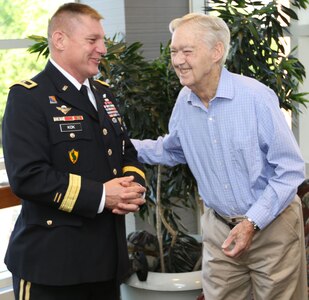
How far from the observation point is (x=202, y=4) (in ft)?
11.7

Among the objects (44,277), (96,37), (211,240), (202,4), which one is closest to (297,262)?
(211,240)

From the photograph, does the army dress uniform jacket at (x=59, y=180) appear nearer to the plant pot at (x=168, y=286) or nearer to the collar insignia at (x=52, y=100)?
the collar insignia at (x=52, y=100)

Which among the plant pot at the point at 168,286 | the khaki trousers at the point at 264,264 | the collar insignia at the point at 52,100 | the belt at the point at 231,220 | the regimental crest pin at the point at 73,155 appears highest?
the collar insignia at the point at 52,100

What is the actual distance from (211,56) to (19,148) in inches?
26.4

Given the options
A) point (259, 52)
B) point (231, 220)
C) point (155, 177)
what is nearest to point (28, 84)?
point (231, 220)

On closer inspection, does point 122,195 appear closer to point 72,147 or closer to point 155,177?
point 72,147

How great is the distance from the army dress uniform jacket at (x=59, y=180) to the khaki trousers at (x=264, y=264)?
1.11 feet

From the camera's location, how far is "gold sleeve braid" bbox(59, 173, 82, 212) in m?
1.81

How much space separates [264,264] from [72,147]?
0.73 m

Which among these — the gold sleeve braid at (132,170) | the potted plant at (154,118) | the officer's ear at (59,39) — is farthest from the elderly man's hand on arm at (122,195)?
the potted plant at (154,118)

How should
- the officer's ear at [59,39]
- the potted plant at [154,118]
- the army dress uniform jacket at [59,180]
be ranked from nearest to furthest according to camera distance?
the army dress uniform jacket at [59,180] → the officer's ear at [59,39] → the potted plant at [154,118]

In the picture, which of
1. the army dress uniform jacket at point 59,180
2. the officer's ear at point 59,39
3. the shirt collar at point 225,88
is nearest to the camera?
the army dress uniform jacket at point 59,180

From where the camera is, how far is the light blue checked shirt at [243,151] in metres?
1.95

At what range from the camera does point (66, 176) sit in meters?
1.81
